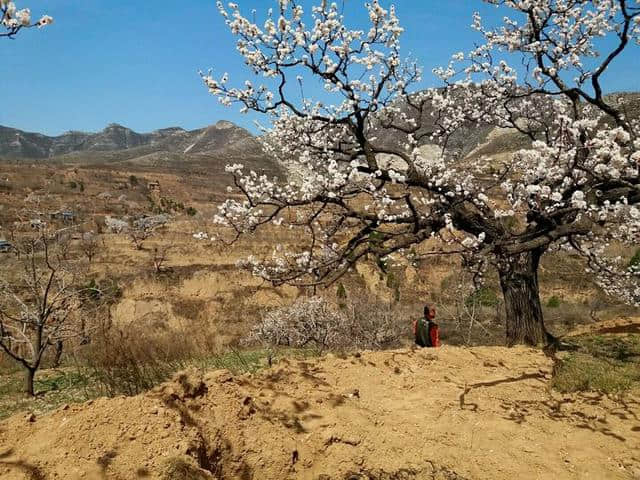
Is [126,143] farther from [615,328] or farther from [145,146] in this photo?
[615,328]

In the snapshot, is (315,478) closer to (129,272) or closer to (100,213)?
(129,272)

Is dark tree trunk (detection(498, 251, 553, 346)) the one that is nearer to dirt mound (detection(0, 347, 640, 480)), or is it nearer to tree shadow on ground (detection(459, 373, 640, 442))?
dirt mound (detection(0, 347, 640, 480))

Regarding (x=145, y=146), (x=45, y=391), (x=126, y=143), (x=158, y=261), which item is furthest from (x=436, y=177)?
(x=126, y=143)

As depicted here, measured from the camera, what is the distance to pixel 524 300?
28.2 feet

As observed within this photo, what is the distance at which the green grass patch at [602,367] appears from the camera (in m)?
6.30

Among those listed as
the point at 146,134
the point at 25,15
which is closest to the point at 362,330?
the point at 25,15

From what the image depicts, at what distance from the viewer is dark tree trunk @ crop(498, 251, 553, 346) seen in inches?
336

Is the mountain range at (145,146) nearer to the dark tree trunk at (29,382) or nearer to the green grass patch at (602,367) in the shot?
the dark tree trunk at (29,382)

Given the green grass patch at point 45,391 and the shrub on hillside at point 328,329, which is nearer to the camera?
the green grass patch at point 45,391

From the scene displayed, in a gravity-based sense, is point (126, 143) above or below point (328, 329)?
above

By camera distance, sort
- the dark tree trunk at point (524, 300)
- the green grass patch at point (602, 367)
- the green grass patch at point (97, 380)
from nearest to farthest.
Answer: the green grass patch at point (97, 380) < the green grass patch at point (602, 367) < the dark tree trunk at point (524, 300)

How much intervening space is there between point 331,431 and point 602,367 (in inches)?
179

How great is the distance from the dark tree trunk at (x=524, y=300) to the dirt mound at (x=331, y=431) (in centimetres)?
223

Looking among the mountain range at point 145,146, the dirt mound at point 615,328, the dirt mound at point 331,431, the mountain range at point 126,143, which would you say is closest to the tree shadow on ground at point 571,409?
the dirt mound at point 331,431
